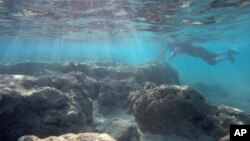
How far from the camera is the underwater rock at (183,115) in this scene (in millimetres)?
8656

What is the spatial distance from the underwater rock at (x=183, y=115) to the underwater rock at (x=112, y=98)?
3.15m

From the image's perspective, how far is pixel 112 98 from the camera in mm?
12391

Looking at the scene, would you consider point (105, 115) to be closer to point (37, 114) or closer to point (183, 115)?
point (183, 115)

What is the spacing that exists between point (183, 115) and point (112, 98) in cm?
450

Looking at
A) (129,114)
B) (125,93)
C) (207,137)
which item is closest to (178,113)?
(207,137)

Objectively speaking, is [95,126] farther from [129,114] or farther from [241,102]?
[241,102]

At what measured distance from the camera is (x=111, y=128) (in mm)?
8969

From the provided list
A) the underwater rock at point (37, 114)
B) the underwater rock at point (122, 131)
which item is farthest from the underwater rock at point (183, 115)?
the underwater rock at point (37, 114)

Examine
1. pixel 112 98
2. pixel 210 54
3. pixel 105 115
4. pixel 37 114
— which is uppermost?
pixel 37 114

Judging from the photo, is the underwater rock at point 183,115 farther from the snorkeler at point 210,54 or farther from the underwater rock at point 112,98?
the snorkeler at point 210,54

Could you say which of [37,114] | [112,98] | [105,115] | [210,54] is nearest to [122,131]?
[37,114]

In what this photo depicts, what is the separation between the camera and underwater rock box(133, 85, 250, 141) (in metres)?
8.66

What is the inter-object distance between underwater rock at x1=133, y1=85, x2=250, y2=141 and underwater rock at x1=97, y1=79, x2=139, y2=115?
315 centimetres

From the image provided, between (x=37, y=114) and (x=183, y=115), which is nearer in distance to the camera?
(x=37, y=114)
